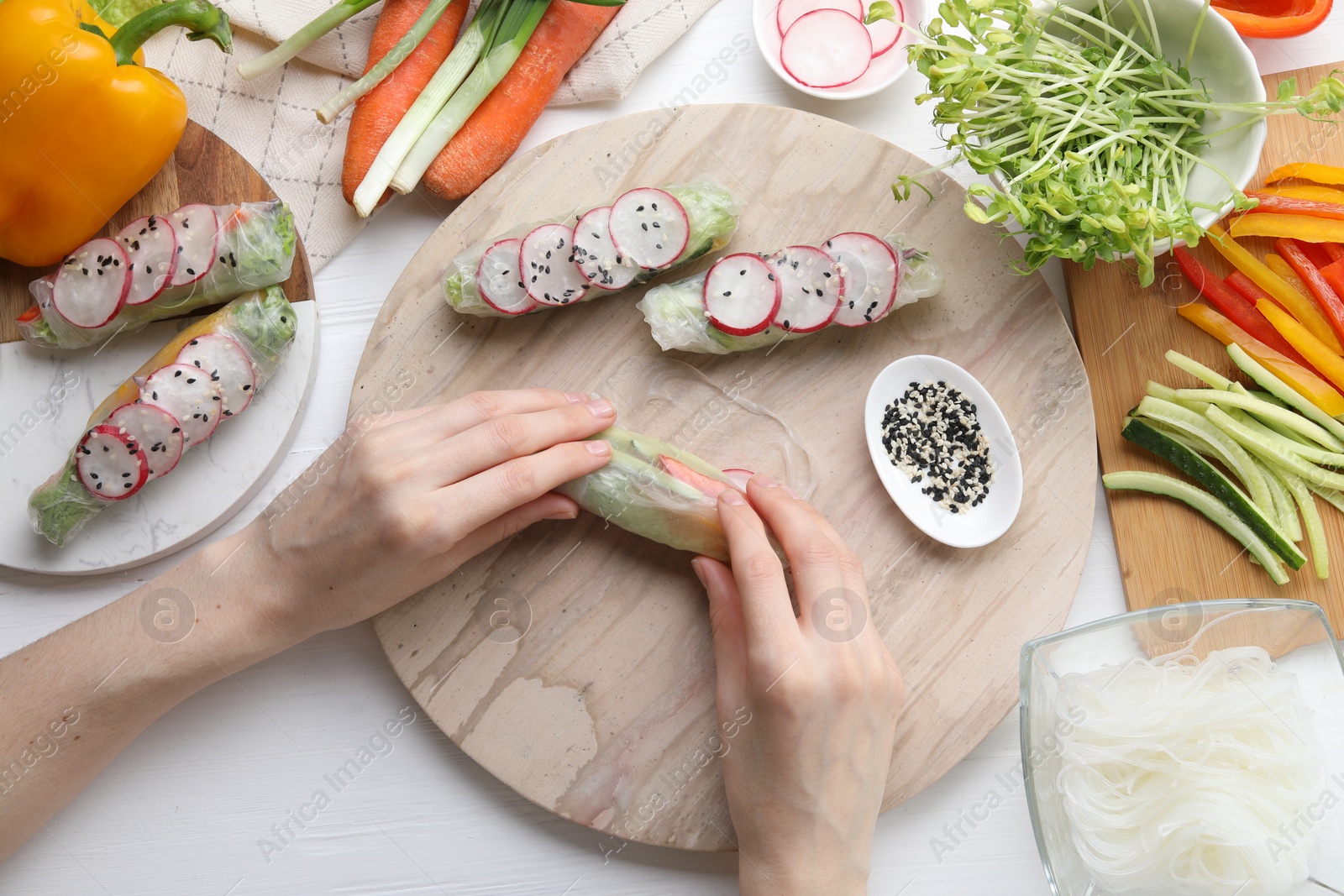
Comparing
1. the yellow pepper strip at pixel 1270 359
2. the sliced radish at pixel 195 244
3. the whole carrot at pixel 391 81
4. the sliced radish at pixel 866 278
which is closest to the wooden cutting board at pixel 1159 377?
the yellow pepper strip at pixel 1270 359

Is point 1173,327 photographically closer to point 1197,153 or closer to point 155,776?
point 1197,153

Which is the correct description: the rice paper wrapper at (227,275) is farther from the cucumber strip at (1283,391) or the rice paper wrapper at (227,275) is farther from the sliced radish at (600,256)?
the cucumber strip at (1283,391)

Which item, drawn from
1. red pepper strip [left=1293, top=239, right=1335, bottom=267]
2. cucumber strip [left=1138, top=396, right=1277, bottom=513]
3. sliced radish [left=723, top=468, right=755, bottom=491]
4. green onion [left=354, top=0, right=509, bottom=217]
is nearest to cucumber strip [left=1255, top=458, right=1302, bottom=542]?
cucumber strip [left=1138, top=396, right=1277, bottom=513]

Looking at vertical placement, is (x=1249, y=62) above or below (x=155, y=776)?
above

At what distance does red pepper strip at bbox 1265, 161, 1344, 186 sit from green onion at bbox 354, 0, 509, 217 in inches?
103

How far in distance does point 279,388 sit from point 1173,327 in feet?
9.80

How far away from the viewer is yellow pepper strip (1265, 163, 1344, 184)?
273 centimetres

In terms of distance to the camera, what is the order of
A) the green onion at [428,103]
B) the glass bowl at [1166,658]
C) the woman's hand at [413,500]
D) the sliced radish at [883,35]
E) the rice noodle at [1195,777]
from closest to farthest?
1. the rice noodle at [1195,777]
2. the glass bowl at [1166,658]
3. the woman's hand at [413,500]
4. the green onion at [428,103]
5. the sliced radish at [883,35]

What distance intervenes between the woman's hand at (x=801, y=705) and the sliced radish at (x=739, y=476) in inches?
4.0

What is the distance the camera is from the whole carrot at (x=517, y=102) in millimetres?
2914

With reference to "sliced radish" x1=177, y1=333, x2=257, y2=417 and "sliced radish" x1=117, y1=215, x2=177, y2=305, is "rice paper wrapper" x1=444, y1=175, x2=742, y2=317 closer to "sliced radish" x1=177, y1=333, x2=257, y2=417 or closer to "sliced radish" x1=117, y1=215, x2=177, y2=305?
"sliced radish" x1=177, y1=333, x2=257, y2=417

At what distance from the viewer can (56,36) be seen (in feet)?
8.65

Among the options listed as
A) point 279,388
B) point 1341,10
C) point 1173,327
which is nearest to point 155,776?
point 279,388

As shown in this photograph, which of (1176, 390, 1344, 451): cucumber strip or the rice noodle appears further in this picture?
(1176, 390, 1344, 451): cucumber strip
